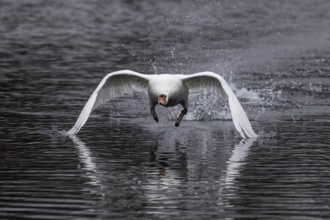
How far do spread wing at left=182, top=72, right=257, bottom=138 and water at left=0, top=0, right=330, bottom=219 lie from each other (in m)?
0.28

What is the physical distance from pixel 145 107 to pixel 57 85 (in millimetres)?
3651

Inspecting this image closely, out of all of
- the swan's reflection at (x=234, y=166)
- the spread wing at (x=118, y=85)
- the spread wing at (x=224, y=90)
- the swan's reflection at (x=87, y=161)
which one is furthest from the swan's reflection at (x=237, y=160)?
the spread wing at (x=118, y=85)

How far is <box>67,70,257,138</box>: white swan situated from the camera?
58.5 ft

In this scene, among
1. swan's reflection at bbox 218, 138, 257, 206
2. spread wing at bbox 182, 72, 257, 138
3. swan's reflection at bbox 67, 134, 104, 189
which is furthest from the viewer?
spread wing at bbox 182, 72, 257, 138

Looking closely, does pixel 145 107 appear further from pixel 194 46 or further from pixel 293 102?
pixel 194 46

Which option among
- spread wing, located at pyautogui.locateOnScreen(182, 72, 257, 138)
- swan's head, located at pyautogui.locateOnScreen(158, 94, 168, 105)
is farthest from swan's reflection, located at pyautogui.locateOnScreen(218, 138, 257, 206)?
swan's head, located at pyautogui.locateOnScreen(158, 94, 168, 105)

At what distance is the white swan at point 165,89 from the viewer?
17.8 metres

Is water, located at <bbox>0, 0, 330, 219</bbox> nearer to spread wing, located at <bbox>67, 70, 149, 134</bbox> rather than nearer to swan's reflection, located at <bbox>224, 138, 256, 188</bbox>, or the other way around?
swan's reflection, located at <bbox>224, 138, 256, 188</bbox>

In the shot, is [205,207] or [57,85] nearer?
[205,207]

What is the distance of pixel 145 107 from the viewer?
74.7 feet

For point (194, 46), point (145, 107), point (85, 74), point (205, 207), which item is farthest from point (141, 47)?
point (205, 207)

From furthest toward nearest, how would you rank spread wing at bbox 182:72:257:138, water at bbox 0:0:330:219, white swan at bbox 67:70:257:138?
white swan at bbox 67:70:257:138 → spread wing at bbox 182:72:257:138 → water at bbox 0:0:330:219

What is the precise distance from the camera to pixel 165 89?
18.1 m

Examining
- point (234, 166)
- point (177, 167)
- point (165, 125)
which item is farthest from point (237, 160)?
point (165, 125)
